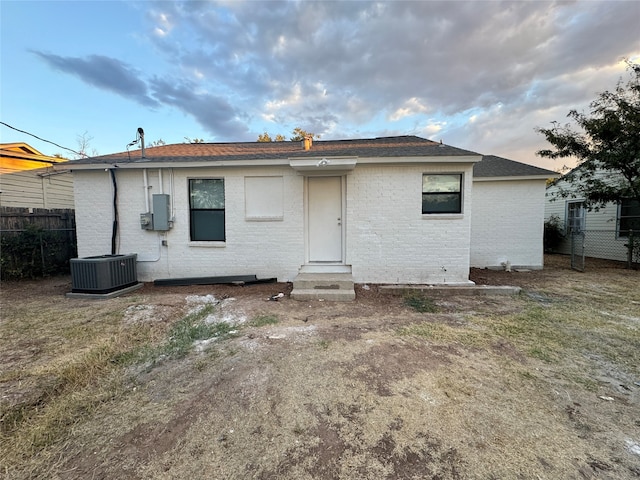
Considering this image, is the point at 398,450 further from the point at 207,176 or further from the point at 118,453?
the point at 207,176

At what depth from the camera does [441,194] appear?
20.8ft

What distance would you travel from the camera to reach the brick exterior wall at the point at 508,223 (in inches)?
339

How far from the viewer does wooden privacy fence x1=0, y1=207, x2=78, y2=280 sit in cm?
687

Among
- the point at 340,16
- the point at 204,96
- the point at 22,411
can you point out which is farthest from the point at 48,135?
the point at 22,411

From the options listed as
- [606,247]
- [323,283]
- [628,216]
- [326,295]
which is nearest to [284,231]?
[323,283]

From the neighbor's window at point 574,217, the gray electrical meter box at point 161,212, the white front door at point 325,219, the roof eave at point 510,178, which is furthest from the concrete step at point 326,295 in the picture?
the neighbor's window at point 574,217

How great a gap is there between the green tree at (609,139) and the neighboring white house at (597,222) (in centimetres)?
76

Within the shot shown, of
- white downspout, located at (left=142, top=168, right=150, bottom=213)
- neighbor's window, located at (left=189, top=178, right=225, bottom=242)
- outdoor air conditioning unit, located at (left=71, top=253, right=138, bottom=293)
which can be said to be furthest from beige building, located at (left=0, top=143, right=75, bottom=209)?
neighbor's window, located at (left=189, top=178, right=225, bottom=242)

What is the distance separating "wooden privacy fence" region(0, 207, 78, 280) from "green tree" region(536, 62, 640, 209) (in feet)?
51.6

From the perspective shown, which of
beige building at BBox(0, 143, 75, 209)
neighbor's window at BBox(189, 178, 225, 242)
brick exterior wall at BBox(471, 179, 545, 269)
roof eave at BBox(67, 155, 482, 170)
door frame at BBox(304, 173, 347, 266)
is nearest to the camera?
roof eave at BBox(67, 155, 482, 170)

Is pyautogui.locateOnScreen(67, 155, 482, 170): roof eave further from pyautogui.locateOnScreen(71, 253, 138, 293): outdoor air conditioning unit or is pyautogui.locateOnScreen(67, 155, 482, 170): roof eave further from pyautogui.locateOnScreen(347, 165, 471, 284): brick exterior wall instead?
pyautogui.locateOnScreen(71, 253, 138, 293): outdoor air conditioning unit

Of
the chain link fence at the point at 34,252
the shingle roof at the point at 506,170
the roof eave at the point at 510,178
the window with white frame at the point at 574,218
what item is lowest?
the chain link fence at the point at 34,252

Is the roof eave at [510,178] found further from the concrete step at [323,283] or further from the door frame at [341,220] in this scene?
the concrete step at [323,283]

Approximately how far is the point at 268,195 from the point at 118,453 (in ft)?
17.5
